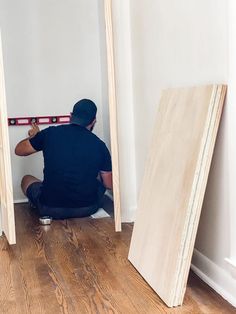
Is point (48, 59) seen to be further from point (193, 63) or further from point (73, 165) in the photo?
point (193, 63)

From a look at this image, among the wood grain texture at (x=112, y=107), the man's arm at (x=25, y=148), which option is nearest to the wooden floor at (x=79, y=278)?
the wood grain texture at (x=112, y=107)

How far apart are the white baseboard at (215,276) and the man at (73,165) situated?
4.48ft

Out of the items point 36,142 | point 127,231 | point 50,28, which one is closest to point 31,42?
point 50,28

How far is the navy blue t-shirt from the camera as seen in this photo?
3.55 meters

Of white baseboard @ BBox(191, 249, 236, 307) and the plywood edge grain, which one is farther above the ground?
the plywood edge grain

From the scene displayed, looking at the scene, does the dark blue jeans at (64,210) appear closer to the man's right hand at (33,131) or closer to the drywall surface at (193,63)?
the man's right hand at (33,131)

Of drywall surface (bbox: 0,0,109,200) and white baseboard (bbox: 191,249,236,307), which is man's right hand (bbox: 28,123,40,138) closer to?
drywall surface (bbox: 0,0,109,200)

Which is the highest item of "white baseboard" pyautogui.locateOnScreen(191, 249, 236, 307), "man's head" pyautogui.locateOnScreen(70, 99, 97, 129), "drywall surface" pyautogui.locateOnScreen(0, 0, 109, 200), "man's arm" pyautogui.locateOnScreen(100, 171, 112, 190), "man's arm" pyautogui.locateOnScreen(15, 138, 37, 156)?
"drywall surface" pyautogui.locateOnScreen(0, 0, 109, 200)

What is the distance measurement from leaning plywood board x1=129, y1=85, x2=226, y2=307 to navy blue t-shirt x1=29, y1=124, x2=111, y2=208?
0.99m

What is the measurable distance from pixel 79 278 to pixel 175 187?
0.71m

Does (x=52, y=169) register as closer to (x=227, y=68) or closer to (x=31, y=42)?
(x=31, y=42)

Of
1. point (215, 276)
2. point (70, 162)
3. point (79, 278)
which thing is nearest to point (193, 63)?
point (215, 276)

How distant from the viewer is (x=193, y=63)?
2.34 meters

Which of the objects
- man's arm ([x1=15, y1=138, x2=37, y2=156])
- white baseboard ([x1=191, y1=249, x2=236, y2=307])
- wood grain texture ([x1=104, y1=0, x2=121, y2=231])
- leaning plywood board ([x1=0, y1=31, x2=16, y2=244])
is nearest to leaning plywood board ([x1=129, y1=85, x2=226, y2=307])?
white baseboard ([x1=191, y1=249, x2=236, y2=307])
